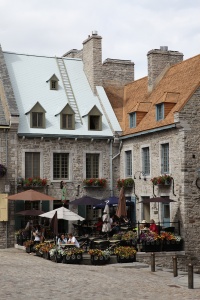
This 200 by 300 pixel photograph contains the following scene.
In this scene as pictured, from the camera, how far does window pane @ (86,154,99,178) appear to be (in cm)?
3033

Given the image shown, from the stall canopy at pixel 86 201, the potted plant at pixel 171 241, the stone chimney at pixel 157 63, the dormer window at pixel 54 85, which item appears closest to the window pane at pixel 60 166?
the stall canopy at pixel 86 201

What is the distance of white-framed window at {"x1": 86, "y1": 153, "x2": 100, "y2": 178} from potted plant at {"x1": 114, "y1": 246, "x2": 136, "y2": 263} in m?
7.74

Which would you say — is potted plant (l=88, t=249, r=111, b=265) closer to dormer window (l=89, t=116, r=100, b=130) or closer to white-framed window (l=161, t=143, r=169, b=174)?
white-framed window (l=161, t=143, r=169, b=174)

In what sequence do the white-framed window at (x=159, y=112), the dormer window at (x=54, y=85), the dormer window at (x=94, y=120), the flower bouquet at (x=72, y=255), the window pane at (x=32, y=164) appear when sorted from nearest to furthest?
the flower bouquet at (x=72, y=255)
the white-framed window at (x=159, y=112)
the window pane at (x=32, y=164)
the dormer window at (x=94, y=120)
the dormer window at (x=54, y=85)

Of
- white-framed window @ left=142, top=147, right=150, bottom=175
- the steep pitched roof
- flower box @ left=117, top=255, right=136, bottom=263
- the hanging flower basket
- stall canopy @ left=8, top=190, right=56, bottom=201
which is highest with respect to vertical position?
the steep pitched roof

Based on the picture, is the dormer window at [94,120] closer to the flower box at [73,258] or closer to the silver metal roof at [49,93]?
the silver metal roof at [49,93]

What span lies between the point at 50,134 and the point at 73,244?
8028mm

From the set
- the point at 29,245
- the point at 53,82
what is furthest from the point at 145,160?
the point at 29,245

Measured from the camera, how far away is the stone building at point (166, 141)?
25.6 meters

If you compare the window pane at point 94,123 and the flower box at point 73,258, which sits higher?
the window pane at point 94,123

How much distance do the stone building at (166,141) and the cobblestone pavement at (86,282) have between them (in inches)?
179

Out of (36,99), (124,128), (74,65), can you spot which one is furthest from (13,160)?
(74,65)

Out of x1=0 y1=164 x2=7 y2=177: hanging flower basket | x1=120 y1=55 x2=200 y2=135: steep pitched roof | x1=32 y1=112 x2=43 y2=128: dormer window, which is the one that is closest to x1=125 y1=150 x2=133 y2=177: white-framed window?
x1=120 y1=55 x2=200 y2=135: steep pitched roof

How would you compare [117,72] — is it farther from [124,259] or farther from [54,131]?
[124,259]
